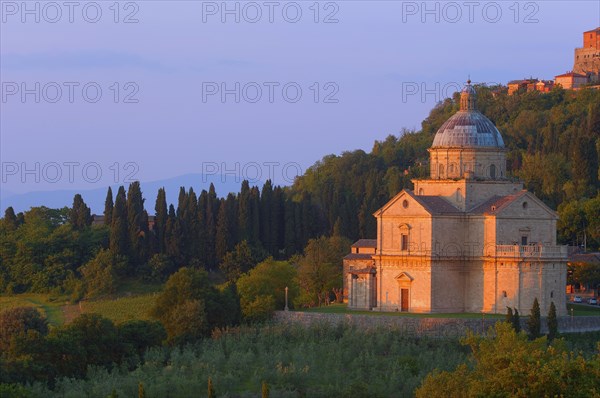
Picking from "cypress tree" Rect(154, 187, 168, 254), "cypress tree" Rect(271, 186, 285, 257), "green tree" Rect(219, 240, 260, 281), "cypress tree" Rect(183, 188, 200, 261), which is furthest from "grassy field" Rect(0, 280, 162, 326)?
"cypress tree" Rect(271, 186, 285, 257)

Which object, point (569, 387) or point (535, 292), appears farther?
point (535, 292)

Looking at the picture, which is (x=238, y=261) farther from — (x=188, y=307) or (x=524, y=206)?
(x=524, y=206)

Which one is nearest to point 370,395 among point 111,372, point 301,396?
point 301,396

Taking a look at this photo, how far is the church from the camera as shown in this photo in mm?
56281

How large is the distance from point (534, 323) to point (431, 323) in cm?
383

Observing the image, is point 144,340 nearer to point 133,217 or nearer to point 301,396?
point 301,396

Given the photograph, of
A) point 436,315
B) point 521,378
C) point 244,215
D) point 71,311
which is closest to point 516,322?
point 436,315

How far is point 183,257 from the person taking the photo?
7362cm

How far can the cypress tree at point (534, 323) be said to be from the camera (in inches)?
2092

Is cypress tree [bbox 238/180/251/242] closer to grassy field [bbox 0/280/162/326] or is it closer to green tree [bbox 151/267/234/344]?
grassy field [bbox 0/280/162/326]

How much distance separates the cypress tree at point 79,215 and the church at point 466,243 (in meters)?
23.5

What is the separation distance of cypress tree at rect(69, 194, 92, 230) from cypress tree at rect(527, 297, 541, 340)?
32124mm

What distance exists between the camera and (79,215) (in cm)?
7881

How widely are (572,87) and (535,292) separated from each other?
60.5 metres
